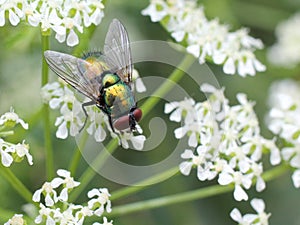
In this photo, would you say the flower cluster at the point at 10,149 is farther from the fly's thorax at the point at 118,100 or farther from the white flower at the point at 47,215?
the fly's thorax at the point at 118,100

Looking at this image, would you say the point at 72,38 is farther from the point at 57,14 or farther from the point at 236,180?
the point at 236,180

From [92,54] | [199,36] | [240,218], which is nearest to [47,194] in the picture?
[92,54]

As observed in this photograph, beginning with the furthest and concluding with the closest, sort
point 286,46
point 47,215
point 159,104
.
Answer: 1. point 286,46
2. point 159,104
3. point 47,215

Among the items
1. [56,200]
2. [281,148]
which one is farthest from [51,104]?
[281,148]

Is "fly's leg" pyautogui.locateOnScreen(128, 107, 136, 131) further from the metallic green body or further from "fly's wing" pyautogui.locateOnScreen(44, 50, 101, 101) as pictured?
"fly's wing" pyautogui.locateOnScreen(44, 50, 101, 101)

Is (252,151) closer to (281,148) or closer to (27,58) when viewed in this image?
(281,148)

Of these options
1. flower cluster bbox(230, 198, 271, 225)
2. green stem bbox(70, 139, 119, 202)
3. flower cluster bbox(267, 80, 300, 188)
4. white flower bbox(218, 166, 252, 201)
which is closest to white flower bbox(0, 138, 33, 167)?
green stem bbox(70, 139, 119, 202)
